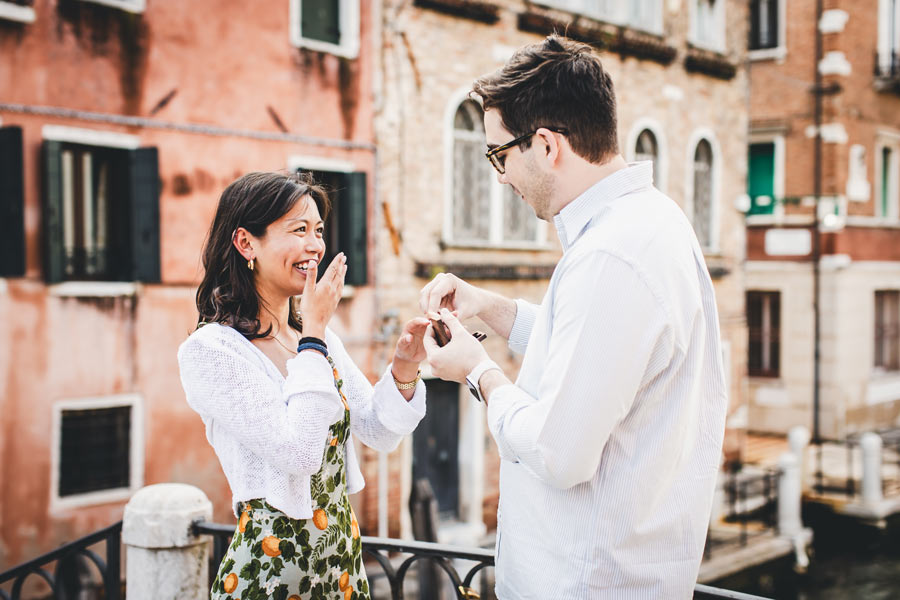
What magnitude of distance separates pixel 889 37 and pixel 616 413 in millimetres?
19064

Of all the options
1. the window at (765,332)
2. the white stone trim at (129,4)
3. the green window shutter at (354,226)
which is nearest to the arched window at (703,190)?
the window at (765,332)

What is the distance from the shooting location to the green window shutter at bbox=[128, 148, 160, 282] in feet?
26.4

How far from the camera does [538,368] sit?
5.56ft

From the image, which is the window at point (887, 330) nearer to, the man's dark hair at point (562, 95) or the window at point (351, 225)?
the window at point (351, 225)

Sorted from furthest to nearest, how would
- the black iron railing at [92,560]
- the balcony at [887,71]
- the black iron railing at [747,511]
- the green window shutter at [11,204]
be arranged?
the balcony at [887,71] < the black iron railing at [747,511] < the green window shutter at [11,204] < the black iron railing at [92,560]

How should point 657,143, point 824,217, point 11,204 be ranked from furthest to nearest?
point 824,217
point 657,143
point 11,204

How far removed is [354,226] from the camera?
31.3 ft

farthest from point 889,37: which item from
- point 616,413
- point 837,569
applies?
point 616,413

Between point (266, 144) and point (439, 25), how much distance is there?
255 centimetres

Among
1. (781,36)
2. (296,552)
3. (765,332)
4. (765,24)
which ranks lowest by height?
(765,332)

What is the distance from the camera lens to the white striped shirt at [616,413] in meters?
1.50

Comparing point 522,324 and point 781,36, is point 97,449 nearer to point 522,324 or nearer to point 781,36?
point 522,324

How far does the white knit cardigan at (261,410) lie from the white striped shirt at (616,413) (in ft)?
1.66

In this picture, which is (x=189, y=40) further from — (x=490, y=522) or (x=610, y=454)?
(x=610, y=454)
